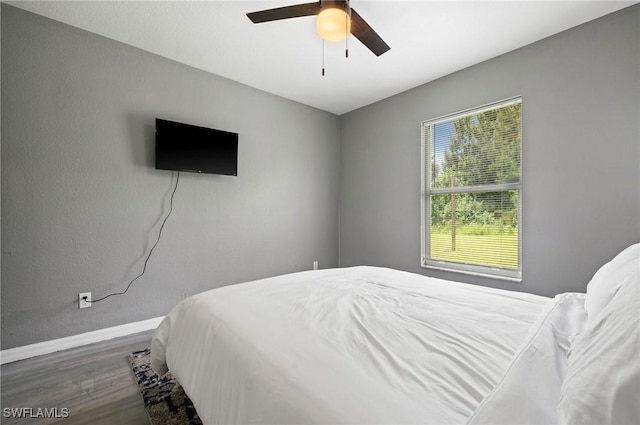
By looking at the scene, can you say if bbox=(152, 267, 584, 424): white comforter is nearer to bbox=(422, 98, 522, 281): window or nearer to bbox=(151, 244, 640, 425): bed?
bbox=(151, 244, 640, 425): bed

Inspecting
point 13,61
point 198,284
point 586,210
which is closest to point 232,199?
point 198,284

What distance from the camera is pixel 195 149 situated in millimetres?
2717

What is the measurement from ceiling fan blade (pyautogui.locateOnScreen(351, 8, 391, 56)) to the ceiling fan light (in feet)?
0.20

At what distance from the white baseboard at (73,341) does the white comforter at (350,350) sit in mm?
1255

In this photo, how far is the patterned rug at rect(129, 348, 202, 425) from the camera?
4.58 ft

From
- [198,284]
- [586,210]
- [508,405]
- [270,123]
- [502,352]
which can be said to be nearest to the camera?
[508,405]

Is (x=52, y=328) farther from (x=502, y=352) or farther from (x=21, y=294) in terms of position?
(x=502, y=352)

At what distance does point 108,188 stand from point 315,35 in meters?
2.23

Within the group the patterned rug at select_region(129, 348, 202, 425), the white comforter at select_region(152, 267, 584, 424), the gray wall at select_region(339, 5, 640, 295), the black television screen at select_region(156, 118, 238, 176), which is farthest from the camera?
the black television screen at select_region(156, 118, 238, 176)

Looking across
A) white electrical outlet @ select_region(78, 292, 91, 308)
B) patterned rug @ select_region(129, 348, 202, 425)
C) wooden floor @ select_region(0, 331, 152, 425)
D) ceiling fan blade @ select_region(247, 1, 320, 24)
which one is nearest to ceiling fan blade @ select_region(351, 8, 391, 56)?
ceiling fan blade @ select_region(247, 1, 320, 24)

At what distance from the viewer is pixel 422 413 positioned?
24.1 inches

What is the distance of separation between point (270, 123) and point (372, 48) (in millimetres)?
1787

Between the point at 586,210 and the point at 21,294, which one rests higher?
the point at 586,210

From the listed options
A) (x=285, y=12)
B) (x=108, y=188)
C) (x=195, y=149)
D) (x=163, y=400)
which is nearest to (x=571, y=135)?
(x=285, y=12)
